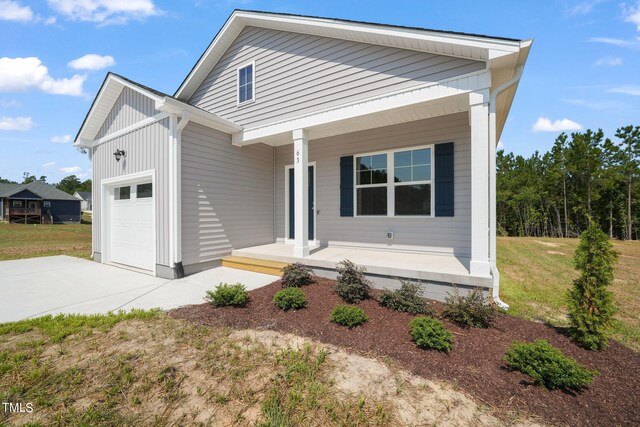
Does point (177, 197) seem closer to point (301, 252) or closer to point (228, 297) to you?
point (228, 297)

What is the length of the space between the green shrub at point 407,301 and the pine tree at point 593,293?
1.51 m

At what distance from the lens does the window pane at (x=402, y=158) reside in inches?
243

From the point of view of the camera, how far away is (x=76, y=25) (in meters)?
6.53

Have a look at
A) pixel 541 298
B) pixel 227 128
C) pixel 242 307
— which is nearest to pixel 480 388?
pixel 242 307

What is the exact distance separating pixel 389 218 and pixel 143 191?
20.3 ft

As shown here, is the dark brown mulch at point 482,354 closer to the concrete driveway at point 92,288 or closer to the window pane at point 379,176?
the concrete driveway at point 92,288

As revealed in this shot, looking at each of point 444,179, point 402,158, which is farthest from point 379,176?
point 444,179

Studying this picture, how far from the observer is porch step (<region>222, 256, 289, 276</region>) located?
578 centimetres

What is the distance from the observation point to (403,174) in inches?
245

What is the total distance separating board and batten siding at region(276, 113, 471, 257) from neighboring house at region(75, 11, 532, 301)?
0.03m

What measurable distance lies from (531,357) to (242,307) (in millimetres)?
3519

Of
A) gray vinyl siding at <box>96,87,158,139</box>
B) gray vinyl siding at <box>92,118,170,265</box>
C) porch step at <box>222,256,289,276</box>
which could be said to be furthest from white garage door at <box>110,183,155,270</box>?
porch step at <box>222,256,289,276</box>

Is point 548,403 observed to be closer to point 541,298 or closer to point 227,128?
point 541,298

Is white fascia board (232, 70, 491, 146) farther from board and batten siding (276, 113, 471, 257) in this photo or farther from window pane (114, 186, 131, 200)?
window pane (114, 186, 131, 200)
